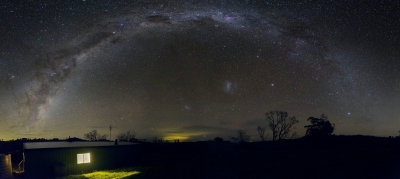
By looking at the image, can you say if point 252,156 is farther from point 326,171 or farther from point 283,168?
point 326,171

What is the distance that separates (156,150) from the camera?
121ft

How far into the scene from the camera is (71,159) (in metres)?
21.4

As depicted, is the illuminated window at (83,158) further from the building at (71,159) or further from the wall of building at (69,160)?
the wall of building at (69,160)

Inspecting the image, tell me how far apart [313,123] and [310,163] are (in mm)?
30319

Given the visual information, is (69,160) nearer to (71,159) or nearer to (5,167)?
(71,159)

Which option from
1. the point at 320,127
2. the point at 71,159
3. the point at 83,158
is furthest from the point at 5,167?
the point at 320,127

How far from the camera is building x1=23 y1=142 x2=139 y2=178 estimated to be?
776 inches

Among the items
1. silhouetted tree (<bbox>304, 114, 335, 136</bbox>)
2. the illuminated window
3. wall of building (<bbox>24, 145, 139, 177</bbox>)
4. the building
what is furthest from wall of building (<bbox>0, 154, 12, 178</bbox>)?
silhouetted tree (<bbox>304, 114, 335, 136</bbox>)

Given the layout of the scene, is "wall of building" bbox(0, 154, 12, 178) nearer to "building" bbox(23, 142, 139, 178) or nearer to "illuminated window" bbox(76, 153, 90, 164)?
"building" bbox(23, 142, 139, 178)

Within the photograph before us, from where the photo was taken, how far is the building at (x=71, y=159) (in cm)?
1972

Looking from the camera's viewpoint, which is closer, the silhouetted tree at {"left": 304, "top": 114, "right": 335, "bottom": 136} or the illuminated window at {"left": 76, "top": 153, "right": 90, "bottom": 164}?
the illuminated window at {"left": 76, "top": 153, "right": 90, "bottom": 164}

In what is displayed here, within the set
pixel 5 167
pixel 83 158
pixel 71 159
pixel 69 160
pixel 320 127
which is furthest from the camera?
pixel 320 127

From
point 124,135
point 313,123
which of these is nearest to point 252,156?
point 313,123

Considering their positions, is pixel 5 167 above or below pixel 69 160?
below
